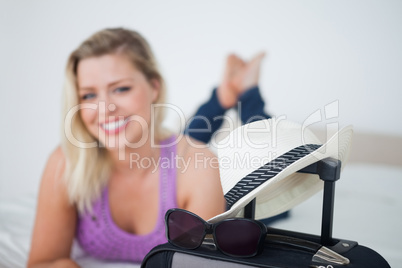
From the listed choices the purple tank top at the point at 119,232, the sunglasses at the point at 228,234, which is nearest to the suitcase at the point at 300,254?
the sunglasses at the point at 228,234

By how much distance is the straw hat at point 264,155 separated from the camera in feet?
2.54

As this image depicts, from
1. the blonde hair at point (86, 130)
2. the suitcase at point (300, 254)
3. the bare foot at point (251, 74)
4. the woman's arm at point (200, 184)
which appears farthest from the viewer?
the bare foot at point (251, 74)

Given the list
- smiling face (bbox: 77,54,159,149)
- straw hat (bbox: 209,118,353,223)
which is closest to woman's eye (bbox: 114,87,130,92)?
smiling face (bbox: 77,54,159,149)

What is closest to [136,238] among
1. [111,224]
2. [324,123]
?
[111,224]

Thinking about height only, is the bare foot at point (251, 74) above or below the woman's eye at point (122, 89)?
above

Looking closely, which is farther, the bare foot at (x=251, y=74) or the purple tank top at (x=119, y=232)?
the bare foot at (x=251, y=74)

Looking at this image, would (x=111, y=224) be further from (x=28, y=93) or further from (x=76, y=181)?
(x=28, y=93)

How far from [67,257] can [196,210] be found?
0.47 m

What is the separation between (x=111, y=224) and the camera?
4.80ft

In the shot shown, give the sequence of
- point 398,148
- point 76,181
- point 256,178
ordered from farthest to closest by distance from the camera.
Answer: point 398,148
point 76,181
point 256,178

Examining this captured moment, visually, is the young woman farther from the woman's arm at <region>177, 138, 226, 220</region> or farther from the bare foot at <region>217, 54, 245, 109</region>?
the bare foot at <region>217, 54, 245, 109</region>

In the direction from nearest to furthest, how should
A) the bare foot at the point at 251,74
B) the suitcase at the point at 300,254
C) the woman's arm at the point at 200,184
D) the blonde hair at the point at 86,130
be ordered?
the suitcase at the point at 300,254 → the woman's arm at the point at 200,184 → the blonde hair at the point at 86,130 → the bare foot at the point at 251,74

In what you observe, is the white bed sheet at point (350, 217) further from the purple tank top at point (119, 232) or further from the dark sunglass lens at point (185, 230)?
the dark sunglass lens at point (185, 230)

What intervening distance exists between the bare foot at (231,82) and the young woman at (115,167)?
0.25m
